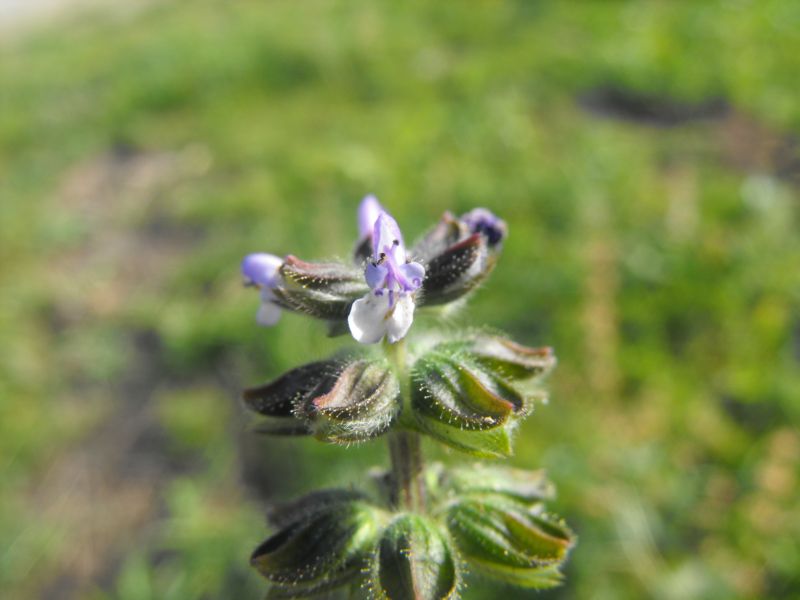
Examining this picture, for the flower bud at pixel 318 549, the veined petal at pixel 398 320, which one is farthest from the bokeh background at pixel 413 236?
the veined petal at pixel 398 320

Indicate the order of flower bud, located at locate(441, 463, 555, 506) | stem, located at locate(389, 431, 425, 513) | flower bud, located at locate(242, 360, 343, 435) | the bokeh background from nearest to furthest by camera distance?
flower bud, located at locate(242, 360, 343, 435) → stem, located at locate(389, 431, 425, 513) → flower bud, located at locate(441, 463, 555, 506) → the bokeh background

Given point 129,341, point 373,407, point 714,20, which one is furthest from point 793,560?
point 714,20

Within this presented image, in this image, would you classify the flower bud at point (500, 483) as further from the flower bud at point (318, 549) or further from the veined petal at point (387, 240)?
the veined petal at point (387, 240)

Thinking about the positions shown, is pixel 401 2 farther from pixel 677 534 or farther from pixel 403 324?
pixel 403 324

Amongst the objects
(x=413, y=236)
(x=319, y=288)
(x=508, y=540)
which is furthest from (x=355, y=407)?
(x=413, y=236)

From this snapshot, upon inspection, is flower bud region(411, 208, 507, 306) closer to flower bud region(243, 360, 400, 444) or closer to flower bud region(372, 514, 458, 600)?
flower bud region(243, 360, 400, 444)

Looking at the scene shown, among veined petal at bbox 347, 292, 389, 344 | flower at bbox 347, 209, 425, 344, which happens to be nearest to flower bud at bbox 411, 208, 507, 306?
flower at bbox 347, 209, 425, 344
